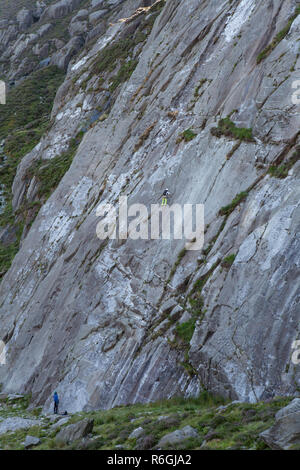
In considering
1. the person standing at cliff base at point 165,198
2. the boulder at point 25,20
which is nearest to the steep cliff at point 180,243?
the person standing at cliff base at point 165,198

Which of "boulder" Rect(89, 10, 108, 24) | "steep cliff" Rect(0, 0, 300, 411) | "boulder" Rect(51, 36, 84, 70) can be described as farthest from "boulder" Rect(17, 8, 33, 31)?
"steep cliff" Rect(0, 0, 300, 411)

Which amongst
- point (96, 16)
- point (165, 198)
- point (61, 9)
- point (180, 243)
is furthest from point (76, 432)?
point (61, 9)

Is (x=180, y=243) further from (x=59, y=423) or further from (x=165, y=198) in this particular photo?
(x=59, y=423)

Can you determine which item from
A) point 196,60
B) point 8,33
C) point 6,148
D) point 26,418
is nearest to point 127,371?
Answer: point 26,418

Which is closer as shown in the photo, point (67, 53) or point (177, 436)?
point (177, 436)

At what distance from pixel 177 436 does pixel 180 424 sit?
4.62 ft

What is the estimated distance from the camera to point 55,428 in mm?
17281

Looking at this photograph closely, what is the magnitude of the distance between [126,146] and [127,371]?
15.1m

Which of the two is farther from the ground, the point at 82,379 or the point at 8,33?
the point at 8,33

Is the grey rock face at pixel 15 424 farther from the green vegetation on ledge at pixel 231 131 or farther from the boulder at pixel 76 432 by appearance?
the green vegetation on ledge at pixel 231 131

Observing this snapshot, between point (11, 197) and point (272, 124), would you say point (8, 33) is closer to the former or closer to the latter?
point (11, 197)

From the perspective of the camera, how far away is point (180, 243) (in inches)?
820

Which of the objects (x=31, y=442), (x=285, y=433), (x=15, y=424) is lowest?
(x=15, y=424)
